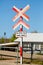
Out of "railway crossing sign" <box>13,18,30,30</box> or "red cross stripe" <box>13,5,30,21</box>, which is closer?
"railway crossing sign" <box>13,18,30,30</box>

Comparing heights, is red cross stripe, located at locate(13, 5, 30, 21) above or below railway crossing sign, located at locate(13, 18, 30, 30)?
above

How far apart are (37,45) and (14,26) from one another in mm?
27110

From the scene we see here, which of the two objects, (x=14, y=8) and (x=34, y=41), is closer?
(x=14, y=8)

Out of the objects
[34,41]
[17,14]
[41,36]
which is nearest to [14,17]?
[17,14]

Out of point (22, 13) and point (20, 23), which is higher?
point (22, 13)

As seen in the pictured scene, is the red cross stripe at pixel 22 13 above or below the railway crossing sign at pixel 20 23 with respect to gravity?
above

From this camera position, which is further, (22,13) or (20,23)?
(22,13)

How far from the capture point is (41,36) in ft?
138

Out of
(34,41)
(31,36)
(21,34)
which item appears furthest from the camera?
(31,36)

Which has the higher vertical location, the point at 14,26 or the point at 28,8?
the point at 28,8

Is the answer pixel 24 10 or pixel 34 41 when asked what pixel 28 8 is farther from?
pixel 34 41

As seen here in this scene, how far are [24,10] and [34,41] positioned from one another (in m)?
25.6

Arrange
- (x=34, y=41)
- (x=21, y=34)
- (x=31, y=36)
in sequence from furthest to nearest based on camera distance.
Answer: (x=31, y=36)
(x=34, y=41)
(x=21, y=34)

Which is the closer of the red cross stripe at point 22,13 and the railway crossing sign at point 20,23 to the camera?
the railway crossing sign at point 20,23
